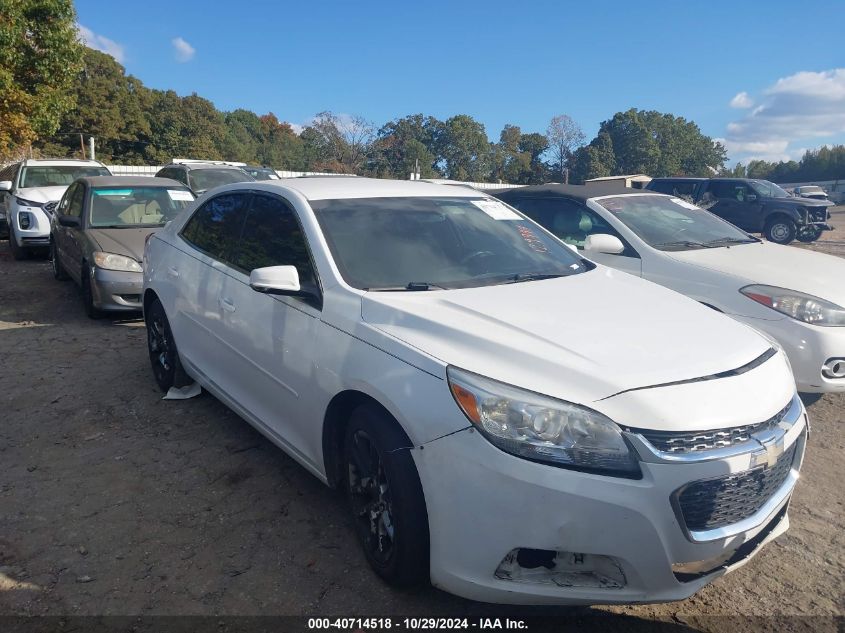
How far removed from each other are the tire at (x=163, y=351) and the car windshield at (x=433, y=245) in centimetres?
191

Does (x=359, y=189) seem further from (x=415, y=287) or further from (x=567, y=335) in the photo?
(x=567, y=335)

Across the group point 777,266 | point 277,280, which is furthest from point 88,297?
point 777,266

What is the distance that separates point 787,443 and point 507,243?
1790 mm

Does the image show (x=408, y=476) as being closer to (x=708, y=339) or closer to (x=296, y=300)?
(x=296, y=300)

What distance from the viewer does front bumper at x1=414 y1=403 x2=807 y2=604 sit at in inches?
79.4

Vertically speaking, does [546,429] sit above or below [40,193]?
below

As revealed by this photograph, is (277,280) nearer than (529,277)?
Yes

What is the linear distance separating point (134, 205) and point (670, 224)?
245 inches

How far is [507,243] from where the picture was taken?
11.9 feet

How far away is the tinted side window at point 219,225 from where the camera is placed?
3.93 meters

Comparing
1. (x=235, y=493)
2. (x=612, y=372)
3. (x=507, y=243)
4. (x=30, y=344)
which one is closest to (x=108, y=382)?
(x=30, y=344)

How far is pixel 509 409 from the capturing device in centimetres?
213

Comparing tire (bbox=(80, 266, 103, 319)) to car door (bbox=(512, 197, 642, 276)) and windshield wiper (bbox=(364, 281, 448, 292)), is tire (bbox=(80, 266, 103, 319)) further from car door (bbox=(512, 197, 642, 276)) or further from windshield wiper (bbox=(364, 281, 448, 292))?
windshield wiper (bbox=(364, 281, 448, 292))

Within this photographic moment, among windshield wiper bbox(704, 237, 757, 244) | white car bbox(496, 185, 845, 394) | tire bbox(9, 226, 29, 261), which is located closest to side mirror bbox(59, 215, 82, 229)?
tire bbox(9, 226, 29, 261)
